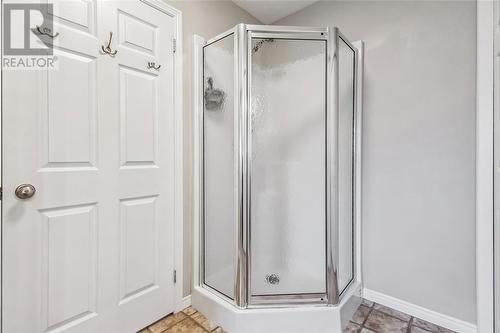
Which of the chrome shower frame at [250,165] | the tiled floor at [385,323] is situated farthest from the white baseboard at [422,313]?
the chrome shower frame at [250,165]

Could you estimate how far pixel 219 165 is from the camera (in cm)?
172

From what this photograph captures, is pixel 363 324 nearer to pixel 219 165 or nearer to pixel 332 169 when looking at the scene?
A: pixel 332 169

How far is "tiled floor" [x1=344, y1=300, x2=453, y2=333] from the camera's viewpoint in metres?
1.51

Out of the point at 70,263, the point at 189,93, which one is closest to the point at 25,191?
the point at 70,263

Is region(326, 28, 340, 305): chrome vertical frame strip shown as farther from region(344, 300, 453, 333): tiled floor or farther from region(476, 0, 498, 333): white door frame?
region(476, 0, 498, 333): white door frame

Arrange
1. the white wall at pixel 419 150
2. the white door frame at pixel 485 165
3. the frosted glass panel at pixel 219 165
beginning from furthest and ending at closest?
the frosted glass panel at pixel 219 165 → the white wall at pixel 419 150 → the white door frame at pixel 485 165

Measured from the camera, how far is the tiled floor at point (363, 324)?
1.52 metres

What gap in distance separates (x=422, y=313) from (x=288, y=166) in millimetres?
1313

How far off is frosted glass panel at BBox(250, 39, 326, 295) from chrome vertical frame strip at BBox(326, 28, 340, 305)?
6 centimetres

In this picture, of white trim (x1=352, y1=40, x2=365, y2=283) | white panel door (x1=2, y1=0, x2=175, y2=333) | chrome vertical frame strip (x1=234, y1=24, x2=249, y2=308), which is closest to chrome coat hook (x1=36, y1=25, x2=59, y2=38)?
white panel door (x1=2, y1=0, x2=175, y2=333)

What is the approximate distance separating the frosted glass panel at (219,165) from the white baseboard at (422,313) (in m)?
1.05

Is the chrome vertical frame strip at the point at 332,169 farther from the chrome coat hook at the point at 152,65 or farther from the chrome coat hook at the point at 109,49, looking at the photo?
the chrome coat hook at the point at 109,49

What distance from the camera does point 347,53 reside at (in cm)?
169

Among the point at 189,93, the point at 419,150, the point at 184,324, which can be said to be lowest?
the point at 184,324
